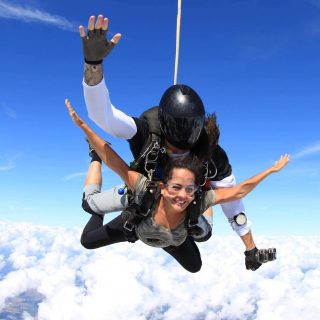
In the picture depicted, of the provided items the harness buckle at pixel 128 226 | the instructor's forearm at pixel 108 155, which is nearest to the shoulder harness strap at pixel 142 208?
the harness buckle at pixel 128 226

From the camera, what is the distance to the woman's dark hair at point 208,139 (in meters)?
4.11

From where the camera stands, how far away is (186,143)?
402 centimetres

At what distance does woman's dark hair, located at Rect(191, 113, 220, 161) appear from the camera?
4.11 metres

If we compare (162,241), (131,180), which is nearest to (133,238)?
(162,241)

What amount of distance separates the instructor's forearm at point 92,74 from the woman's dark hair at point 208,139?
142 centimetres

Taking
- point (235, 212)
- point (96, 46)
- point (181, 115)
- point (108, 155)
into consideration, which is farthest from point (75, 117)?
point (235, 212)

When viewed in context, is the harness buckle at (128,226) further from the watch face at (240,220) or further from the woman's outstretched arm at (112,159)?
the watch face at (240,220)

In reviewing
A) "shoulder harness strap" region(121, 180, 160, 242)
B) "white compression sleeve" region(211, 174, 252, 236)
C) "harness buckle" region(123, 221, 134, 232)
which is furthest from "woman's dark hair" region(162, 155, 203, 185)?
"white compression sleeve" region(211, 174, 252, 236)

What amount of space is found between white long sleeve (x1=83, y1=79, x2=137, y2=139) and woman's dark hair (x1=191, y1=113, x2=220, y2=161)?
29.9 inches

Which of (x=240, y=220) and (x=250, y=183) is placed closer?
(x=250, y=183)

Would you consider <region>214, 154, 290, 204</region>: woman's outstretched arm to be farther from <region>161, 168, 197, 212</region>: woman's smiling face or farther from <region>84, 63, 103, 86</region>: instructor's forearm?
<region>84, 63, 103, 86</region>: instructor's forearm

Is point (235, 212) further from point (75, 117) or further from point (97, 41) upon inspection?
point (97, 41)

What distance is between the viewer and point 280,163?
13.9 ft

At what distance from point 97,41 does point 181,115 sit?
118 centimetres
